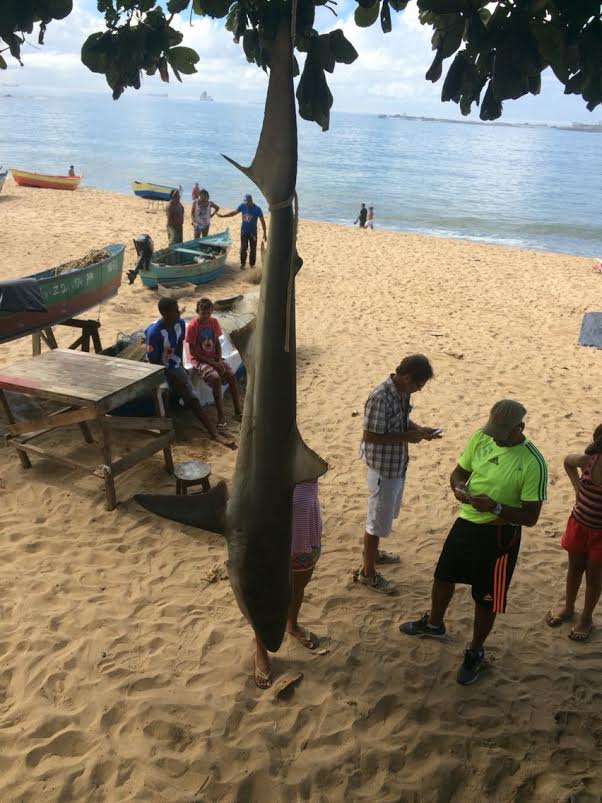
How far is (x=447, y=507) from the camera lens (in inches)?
268

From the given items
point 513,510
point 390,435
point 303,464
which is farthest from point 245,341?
point 513,510

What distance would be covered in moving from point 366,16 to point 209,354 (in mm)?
5107

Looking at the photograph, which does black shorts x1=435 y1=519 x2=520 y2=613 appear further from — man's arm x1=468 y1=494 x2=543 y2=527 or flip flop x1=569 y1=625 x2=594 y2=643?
flip flop x1=569 y1=625 x2=594 y2=643

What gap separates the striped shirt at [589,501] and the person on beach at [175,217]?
14874 millimetres

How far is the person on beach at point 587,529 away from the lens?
4.26m

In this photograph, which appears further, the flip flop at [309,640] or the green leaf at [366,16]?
the flip flop at [309,640]

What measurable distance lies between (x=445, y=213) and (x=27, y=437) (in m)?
45.2

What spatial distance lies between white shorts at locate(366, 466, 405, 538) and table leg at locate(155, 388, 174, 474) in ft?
9.46

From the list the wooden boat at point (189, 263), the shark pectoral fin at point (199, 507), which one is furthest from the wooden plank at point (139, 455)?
the wooden boat at point (189, 263)

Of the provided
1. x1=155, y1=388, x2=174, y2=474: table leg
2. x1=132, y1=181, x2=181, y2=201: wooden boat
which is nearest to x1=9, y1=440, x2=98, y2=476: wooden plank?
x1=155, y1=388, x2=174, y2=474: table leg

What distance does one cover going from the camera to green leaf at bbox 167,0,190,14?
3.14 metres

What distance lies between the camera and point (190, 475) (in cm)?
609

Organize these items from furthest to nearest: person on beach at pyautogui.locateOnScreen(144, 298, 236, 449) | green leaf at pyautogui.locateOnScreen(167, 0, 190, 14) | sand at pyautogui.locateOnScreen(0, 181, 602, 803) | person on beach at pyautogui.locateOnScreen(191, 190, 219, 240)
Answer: person on beach at pyautogui.locateOnScreen(191, 190, 219, 240)
person on beach at pyautogui.locateOnScreen(144, 298, 236, 449)
sand at pyautogui.locateOnScreen(0, 181, 602, 803)
green leaf at pyautogui.locateOnScreen(167, 0, 190, 14)

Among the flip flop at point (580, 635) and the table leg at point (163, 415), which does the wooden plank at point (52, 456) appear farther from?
the flip flop at point (580, 635)
